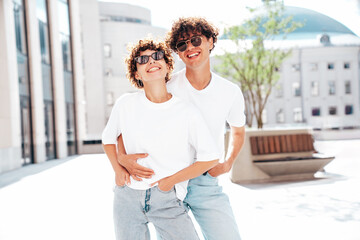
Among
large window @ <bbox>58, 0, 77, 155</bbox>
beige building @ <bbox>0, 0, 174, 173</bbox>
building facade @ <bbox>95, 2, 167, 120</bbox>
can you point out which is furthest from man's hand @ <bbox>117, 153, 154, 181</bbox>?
building facade @ <bbox>95, 2, 167, 120</bbox>

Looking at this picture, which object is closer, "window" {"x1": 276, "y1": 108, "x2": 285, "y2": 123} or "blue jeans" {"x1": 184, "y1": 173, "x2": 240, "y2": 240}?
"blue jeans" {"x1": 184, "y1": 173, "x2": 240, "y2": 240}

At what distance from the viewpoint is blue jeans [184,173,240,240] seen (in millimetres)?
2389

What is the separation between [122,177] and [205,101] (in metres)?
0.70

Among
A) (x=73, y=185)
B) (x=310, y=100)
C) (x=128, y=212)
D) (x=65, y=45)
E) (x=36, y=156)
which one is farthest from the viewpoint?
(x=310, y=100)

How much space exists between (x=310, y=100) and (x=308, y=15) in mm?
19443

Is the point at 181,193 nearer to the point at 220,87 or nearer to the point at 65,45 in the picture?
the point at 220,87

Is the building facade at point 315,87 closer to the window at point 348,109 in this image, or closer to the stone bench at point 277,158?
the window at point 348,109

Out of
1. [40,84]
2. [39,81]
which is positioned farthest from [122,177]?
[40,84]

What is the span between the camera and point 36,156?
59.9 feet

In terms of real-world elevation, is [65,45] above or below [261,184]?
above

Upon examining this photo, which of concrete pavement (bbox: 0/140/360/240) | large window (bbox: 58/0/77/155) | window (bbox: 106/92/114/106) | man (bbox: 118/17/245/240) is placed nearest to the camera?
man (bbox: 118/17/245/240)

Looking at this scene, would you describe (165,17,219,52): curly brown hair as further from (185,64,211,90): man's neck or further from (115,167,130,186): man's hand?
(115,167,130,186): man's hand

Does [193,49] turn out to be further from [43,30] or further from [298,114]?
[298,114]

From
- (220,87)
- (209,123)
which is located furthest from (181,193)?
(220,87)
